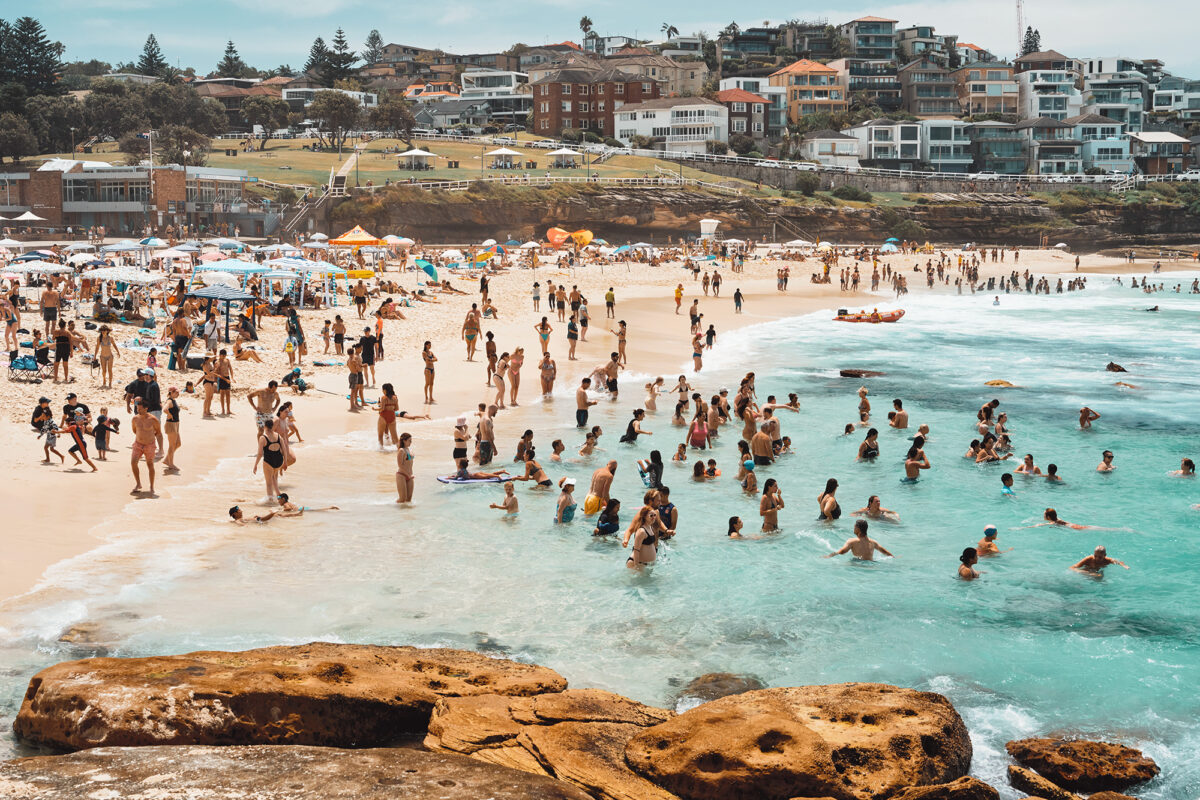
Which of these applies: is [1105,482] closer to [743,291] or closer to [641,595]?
[641,595]

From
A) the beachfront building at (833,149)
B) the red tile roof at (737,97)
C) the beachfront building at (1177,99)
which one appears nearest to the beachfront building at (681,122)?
the red tile roof at (737,97)

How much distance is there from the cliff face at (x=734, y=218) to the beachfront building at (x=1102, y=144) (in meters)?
12.2

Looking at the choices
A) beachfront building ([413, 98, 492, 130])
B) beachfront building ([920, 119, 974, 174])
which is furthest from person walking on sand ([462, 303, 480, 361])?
beachfront building ([413, 98, 492, 130])

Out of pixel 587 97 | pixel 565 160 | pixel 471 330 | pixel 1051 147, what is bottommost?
pixel 471 330

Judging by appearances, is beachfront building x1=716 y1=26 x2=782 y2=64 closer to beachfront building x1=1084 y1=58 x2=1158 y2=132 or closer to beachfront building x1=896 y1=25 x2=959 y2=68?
beachfront building x1=896 y1=25 x2=959 y2=68

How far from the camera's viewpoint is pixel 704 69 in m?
120

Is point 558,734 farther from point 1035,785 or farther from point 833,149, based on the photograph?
point 833,149

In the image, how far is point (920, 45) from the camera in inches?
5054

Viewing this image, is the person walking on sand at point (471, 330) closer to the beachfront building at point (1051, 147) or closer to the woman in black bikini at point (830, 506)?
the woman in black bikini at point (830, 506)

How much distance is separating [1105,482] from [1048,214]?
75.2m

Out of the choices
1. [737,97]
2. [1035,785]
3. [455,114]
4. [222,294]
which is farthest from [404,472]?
[455,114]

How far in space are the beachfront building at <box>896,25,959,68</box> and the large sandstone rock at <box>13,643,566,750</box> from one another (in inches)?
5187

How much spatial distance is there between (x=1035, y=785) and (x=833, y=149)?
94048mm

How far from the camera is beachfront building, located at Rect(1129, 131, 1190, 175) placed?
328ft
